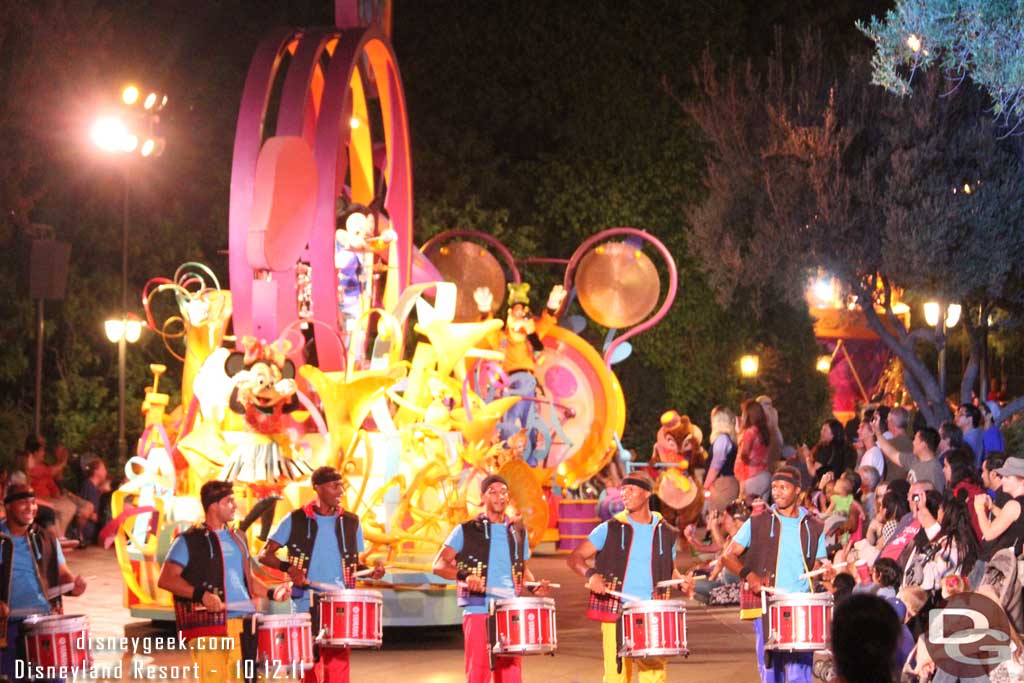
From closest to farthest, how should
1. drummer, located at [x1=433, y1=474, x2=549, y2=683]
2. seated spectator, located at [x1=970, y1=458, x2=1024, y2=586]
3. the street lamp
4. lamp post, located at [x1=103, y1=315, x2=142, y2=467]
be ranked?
1. drummer, located at [x1=433, y1=474, x2=549, y2=683]
2. seated spectator, located at [x1=970, y1=458, x2=1024, y2=586]
3. the street lamp
4. lamp post, located at [x1=103, y1=315, x2=142, y2=467]

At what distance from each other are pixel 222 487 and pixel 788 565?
3576mm

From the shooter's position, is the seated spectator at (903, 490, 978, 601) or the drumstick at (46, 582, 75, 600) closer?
the drumstick at (46, 582, 75, 600)

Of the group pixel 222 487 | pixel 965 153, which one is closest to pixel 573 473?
pixel 965 153

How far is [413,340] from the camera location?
91.4ft

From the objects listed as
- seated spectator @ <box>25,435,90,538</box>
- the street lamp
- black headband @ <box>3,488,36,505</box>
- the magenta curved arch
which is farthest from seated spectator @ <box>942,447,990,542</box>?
seated spectator @ <box>25,435,90,538</box>

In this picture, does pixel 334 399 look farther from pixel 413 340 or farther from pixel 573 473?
pixel 413 340

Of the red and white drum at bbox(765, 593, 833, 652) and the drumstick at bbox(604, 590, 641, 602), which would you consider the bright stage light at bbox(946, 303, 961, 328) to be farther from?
the drumstick at bbox(604, 590, 641, 602)

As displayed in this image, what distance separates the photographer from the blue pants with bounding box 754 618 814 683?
9289mm

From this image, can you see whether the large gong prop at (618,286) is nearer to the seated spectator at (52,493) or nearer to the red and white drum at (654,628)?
the seated spectator at (52,493)

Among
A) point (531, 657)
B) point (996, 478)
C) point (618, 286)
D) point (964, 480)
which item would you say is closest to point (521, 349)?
point (618, 286)

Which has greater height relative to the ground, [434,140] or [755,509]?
[434,140]

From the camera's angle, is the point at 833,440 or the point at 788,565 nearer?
the point at 788,565

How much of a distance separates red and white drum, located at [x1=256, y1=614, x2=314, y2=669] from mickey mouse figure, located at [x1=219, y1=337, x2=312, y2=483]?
4.34 meters

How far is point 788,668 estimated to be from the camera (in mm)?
9312
